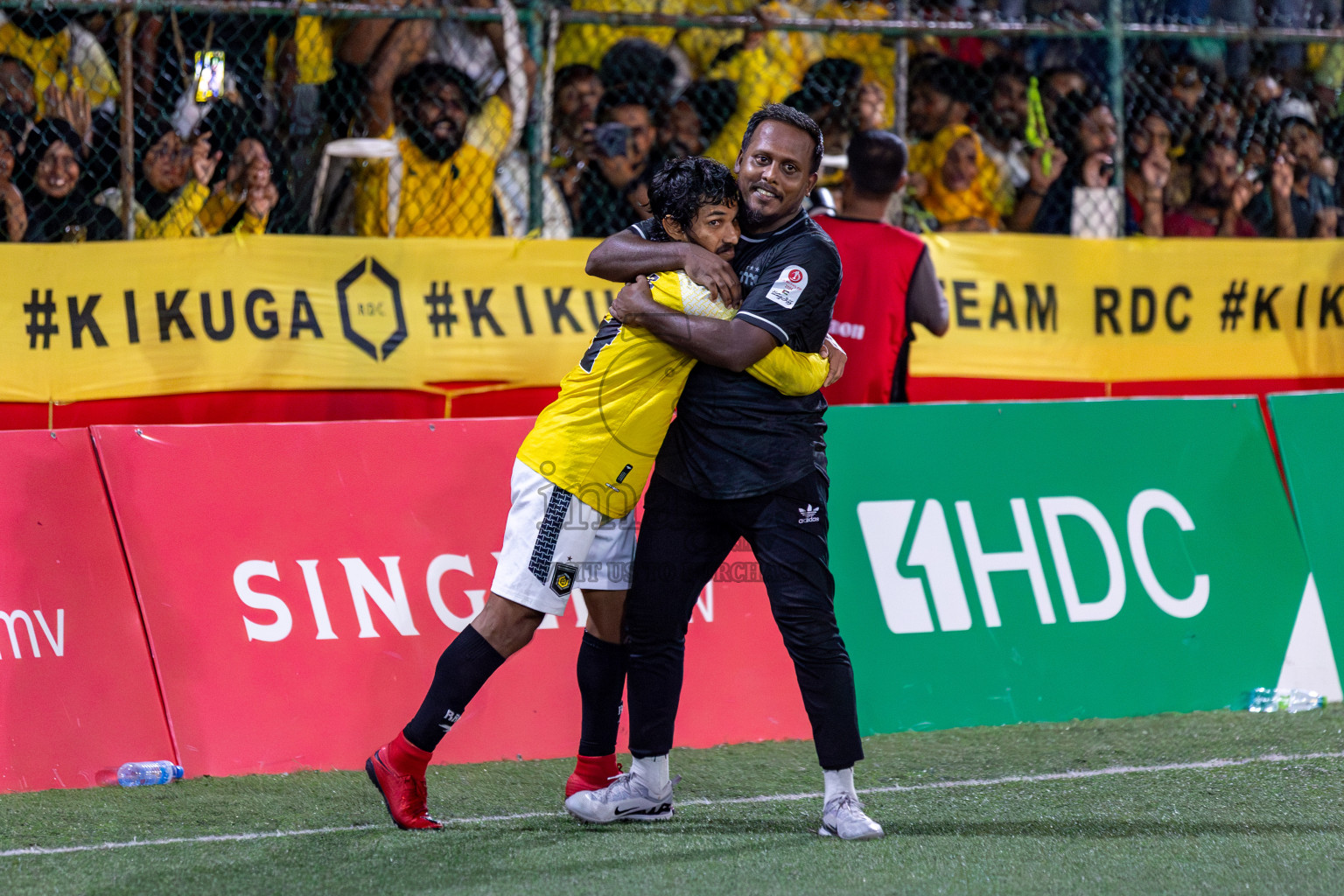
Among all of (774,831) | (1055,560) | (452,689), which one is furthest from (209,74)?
(774,831)

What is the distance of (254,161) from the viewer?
6480 millimetres

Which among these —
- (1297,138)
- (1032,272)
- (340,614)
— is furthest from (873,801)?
(1297,138)

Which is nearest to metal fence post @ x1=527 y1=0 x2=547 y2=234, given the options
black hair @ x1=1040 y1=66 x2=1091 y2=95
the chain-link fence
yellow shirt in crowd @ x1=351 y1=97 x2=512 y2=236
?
the chain-link fence

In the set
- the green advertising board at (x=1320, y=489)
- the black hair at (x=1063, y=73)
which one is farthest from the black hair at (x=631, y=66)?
the green advertising board at (x=1320, y=489)

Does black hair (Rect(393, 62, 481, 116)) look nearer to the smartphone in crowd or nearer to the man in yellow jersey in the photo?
the smartphone in crowd

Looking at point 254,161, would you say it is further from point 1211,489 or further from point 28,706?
point 1211,489

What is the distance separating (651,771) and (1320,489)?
9.95 feet

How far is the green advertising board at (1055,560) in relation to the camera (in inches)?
201

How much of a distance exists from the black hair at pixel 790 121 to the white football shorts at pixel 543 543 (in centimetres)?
101

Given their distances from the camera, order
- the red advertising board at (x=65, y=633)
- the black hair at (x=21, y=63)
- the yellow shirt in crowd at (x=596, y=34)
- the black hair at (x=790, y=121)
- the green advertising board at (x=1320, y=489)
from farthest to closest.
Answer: the yellow shirt in crowd at (x=596, y=34), the black hair at (x=21, y=63), the green advertising board at (x=1320, y=489), the red advertising board at (x=65, y=633), the black hair at (x=790, y=121)

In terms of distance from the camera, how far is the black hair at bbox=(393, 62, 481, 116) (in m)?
6.80

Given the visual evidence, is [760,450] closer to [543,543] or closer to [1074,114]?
[543,543]

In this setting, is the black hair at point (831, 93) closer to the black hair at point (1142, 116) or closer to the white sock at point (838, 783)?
the black hair at point (1142, 116)

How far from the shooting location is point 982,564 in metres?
5.21
